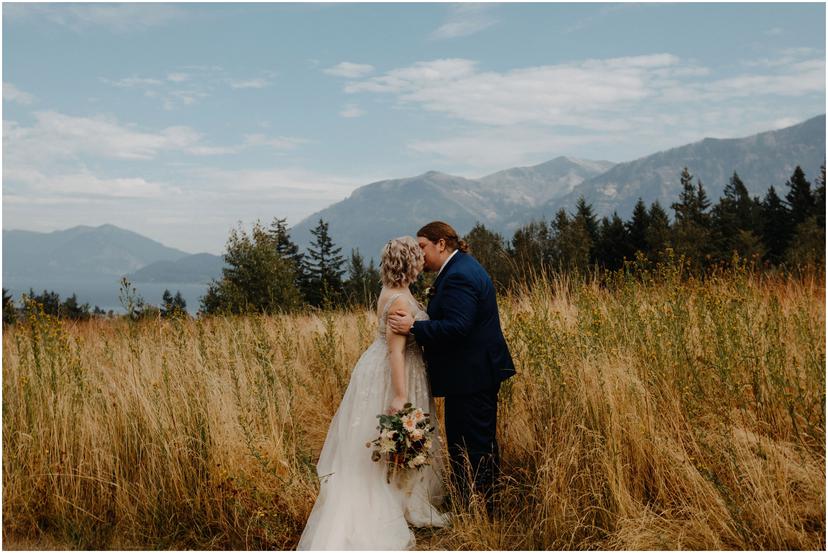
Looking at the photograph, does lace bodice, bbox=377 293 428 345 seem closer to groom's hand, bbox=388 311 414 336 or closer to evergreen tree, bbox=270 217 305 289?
groom's hand, bbox=388 311 414 336

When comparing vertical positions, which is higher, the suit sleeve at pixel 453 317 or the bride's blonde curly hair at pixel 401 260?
the bride's blonde curly hair at pixel 401 260

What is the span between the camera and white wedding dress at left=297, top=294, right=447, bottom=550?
171 inches

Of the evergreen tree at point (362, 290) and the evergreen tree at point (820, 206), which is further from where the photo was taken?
the evergreen tree at point (820, 206)

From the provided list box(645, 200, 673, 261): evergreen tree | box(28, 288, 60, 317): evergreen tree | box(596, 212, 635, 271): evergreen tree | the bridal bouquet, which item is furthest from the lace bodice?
box(596, 212, 635, 271): evergreen tree

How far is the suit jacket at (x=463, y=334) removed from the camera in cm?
447

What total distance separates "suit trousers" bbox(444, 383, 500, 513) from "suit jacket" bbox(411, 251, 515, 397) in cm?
9

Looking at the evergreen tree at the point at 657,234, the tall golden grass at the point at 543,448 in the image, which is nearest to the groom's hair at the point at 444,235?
the tall golden grass at the point at 543,448

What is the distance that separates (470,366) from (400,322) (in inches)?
23.4

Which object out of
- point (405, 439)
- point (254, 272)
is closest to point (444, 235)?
point (405, 439)

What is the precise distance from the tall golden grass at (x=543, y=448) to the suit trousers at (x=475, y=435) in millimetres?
159

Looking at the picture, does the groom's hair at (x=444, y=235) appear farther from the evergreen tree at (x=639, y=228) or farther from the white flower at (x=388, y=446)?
the evergreen tree at (x=639, y=228)

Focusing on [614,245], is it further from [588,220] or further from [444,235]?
[444,235]

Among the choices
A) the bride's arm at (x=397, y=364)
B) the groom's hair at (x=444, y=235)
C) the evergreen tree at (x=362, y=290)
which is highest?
the groom's hair at (x=444, y=235)

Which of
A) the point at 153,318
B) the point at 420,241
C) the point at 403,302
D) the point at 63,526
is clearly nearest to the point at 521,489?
the point at 403,302
